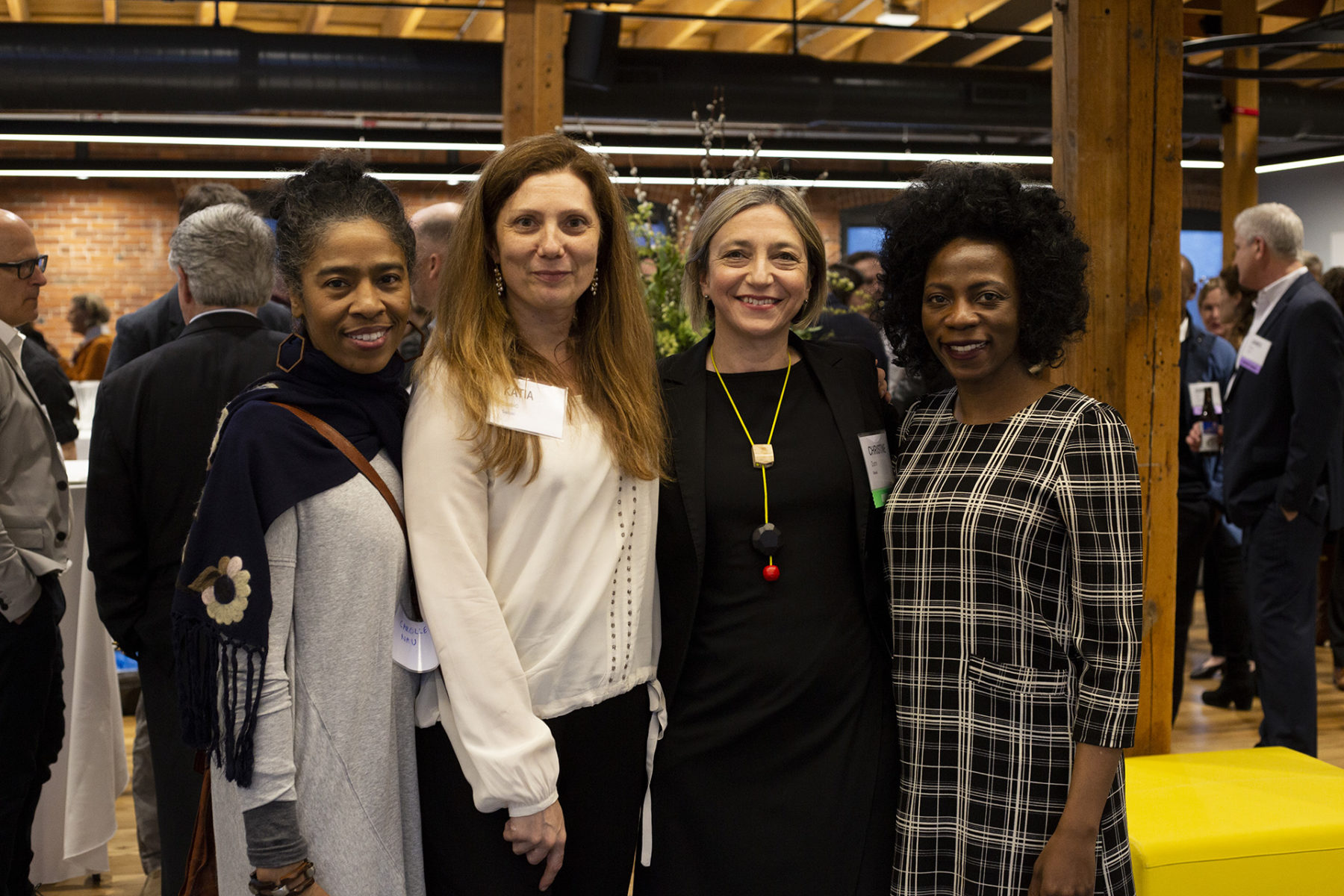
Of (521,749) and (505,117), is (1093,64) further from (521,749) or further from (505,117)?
(505,117)

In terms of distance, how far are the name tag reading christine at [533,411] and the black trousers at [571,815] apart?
452mm

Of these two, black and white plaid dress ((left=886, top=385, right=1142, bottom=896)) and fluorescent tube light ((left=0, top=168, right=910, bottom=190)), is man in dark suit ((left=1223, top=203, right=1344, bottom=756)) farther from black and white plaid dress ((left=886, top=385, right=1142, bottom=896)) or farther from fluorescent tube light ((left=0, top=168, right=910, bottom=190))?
fluorescent tube light ((left=0, top=168, right=910, bottom=190))

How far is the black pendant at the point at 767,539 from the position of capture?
5.91 ft

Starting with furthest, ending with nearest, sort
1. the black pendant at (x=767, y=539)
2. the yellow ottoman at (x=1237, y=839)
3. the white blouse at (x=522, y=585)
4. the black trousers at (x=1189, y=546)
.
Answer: the black trousers at (x=1189, y=546) → the yellow ottoman at (x=1237, y=839) → the black pendant at (x=767, y=539) → the white blouse at (x=522, y=585)

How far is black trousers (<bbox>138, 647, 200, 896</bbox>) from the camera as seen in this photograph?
2.56 metres

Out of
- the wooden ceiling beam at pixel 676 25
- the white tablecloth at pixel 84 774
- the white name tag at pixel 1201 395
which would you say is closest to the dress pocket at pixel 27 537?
the white tablecloth at pixel 84 774

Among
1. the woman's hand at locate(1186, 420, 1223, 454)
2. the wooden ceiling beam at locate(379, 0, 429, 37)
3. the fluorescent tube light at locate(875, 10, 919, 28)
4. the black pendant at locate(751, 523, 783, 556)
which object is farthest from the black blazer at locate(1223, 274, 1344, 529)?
the wooden ceiling beam at locate(379, 0, 429, 37)

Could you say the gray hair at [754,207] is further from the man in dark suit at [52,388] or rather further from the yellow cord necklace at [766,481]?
the man in dark suit at [52,388]

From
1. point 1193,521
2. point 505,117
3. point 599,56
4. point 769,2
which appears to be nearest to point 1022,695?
point 1193,521

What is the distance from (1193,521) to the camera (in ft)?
15.0

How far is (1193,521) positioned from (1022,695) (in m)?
3.25

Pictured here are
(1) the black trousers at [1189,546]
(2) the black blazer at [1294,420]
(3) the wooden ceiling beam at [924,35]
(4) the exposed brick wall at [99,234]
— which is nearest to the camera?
(2) the black blazer at [1294,420]

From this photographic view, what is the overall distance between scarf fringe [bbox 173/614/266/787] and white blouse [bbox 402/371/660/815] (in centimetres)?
25

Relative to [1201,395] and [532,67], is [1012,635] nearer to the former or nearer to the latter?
[1201,395]
